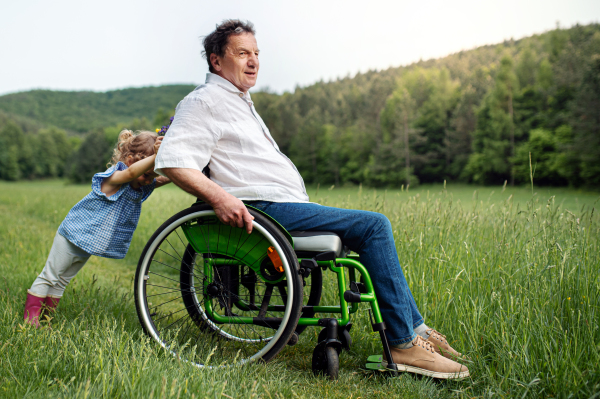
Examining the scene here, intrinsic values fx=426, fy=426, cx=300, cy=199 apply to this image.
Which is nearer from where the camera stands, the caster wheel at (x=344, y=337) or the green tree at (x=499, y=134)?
the caster wheel at (x=344, y=337)

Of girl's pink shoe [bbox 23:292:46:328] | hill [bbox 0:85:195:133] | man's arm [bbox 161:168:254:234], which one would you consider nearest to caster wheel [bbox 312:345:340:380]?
man's arm [bbox 161:168:254:234]

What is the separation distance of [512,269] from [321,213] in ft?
4.91

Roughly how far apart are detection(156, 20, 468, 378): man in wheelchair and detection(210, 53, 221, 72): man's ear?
0.05 metres

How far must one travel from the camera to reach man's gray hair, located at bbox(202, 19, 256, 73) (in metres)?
2.50

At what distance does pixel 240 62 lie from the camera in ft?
8.14

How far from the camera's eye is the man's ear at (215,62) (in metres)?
2.54

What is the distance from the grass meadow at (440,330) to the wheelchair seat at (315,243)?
2.02 ft

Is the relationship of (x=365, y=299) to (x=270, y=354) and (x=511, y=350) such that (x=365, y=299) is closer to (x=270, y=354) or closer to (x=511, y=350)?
(x=270, y=354)

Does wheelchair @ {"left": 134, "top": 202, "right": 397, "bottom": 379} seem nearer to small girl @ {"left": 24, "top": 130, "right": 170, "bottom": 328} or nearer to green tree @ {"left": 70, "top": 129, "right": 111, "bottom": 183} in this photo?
small girl @ {"left": 24, "top": 130, "right": 170, "bottom": 328}

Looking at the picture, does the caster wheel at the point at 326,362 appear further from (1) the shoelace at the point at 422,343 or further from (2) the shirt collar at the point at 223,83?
(2) the shirt collar at the point at 223,83

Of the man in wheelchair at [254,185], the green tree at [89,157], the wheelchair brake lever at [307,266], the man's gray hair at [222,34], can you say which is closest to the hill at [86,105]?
the green tree at [89,157]

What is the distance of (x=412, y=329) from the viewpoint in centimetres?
212

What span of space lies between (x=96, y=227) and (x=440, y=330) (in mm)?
2175

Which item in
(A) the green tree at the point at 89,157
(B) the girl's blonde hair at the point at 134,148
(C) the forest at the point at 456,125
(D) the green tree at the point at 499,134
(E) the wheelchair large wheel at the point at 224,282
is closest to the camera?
(E) the wheelchair large wheel at the point at 224,282
